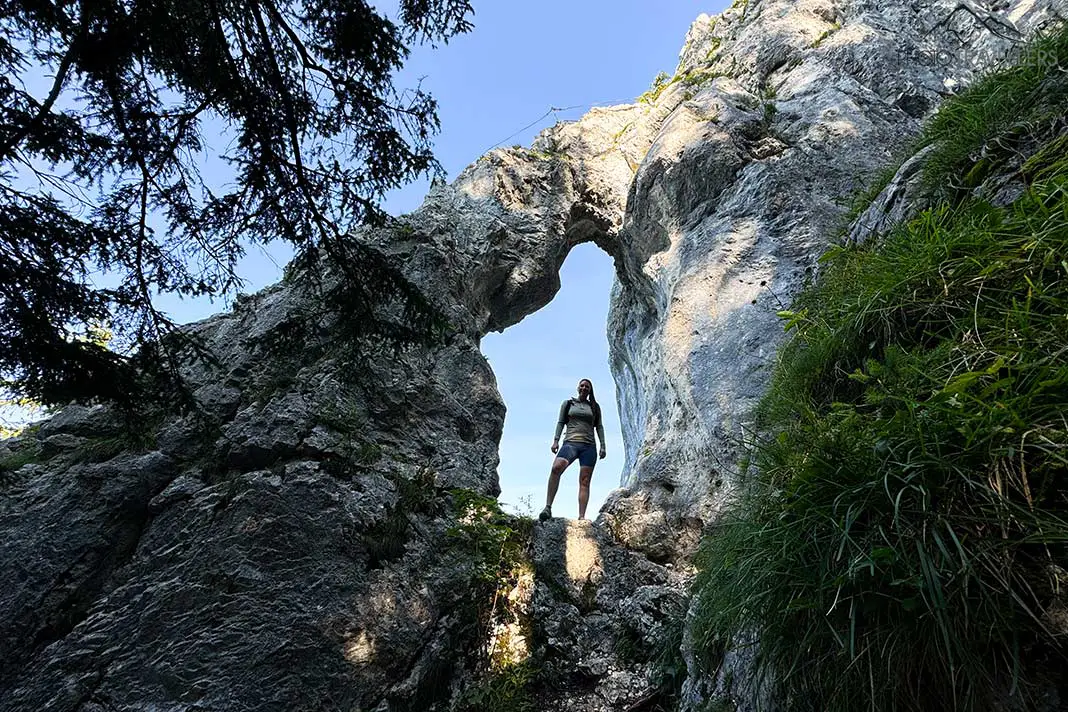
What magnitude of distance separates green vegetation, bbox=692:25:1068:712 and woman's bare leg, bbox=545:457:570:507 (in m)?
4.88

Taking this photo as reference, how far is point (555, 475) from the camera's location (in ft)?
26.8

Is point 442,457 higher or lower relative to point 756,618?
higher

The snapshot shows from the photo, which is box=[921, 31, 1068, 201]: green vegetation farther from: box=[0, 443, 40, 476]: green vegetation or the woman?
box=[0, 443, 40, 476]: green vegetation

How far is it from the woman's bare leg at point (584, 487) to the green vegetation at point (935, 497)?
5.13 meters

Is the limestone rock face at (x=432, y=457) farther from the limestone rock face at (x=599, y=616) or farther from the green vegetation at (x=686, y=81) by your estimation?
the green vegetation at (x=686, y=81)

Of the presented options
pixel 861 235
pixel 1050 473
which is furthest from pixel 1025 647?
pixel 861 235

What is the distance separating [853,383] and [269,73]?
15.6 feet

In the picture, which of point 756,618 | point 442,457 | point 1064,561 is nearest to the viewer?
point 1064,561

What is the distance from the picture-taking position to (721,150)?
9.41m

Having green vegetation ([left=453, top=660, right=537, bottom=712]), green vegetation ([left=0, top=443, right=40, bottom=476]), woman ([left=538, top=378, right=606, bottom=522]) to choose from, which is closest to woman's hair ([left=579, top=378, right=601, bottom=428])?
woman ([left=538, top=378, right=606, bottom=522])

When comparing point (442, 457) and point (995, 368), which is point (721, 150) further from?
point (995, 368)

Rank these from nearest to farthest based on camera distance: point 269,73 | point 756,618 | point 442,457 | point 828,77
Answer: point 756,618, point 269,73, point 442,457, point 828,77

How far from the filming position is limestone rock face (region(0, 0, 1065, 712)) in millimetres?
4977

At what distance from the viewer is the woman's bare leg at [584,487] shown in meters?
8.18
